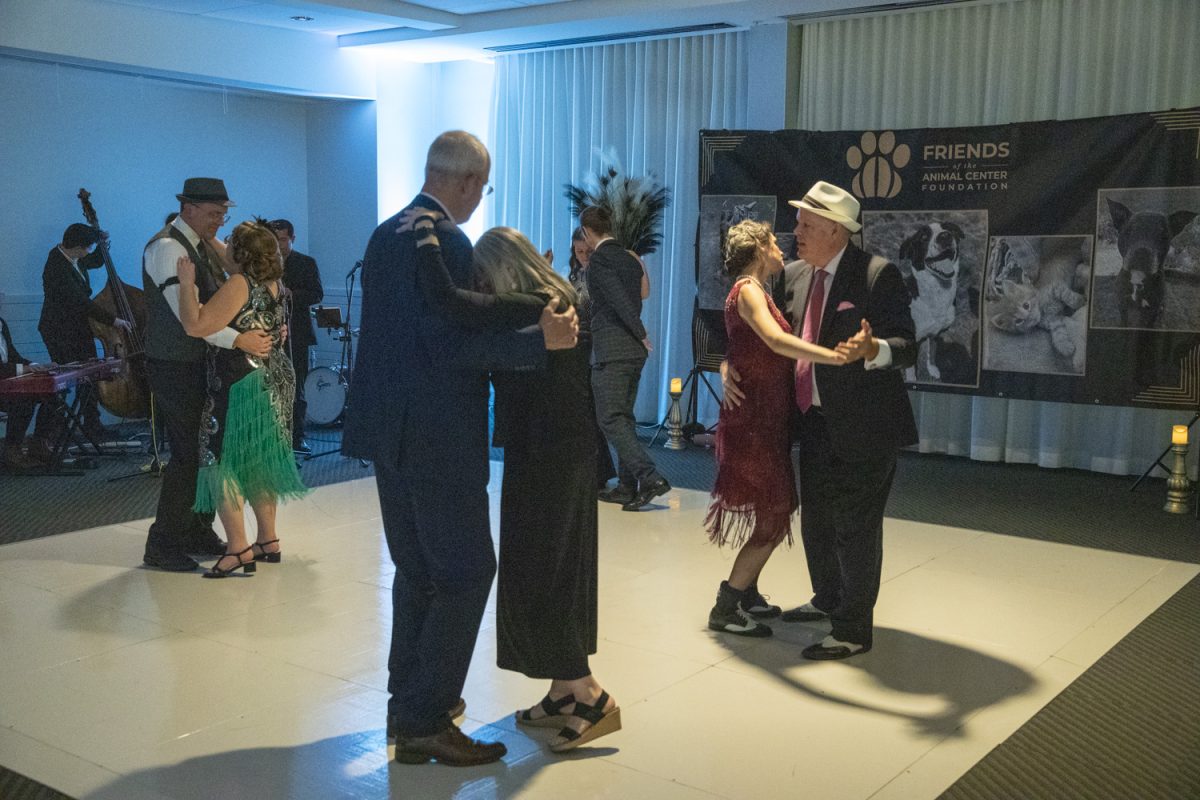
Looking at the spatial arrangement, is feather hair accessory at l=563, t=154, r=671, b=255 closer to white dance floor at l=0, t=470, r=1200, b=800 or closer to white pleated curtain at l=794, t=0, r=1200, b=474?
white pleated curtain at l=794, t=0, r=1200, b=474

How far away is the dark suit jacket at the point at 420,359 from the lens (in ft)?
9.37

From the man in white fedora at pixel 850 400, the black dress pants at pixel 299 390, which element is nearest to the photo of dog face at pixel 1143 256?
the man in white fedora at pixel 850 400

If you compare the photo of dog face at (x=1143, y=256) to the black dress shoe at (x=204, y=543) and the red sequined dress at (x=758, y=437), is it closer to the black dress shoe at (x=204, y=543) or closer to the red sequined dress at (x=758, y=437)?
the red sequined dress at (x=758, y=437)

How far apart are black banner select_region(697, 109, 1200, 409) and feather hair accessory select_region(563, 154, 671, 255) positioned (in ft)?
2.36

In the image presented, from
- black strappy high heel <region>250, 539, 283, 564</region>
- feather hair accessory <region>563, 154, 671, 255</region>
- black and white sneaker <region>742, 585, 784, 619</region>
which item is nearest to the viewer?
black and white sneaker <region>742, 585, 784, 619</region>

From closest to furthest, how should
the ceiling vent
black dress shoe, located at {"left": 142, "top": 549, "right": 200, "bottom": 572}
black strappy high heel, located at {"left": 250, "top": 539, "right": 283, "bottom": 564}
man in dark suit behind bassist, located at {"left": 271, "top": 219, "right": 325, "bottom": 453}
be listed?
1. black dress shoe, located at {"left": 142, "top": 549, "right": 200, "bottom": 572}
2. black strappy high heel, located at {"left": 250, "top": 539, "right": 283, "bottom": 564}
3. man in dark suit behind bassist, located at {"left": 271, "top": 219, "right": 325, "bottom": 453}
4. the ceiling vent

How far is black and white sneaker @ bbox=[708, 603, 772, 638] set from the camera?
4145mm

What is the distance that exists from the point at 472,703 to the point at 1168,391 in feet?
14.4

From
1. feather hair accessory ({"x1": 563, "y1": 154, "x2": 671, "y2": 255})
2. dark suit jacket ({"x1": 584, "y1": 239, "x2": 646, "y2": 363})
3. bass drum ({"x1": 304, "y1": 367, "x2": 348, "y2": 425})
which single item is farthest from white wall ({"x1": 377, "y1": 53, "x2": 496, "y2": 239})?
dark suit jacket ({"x1": 584, "y1": 239, "x2": 646, "y2": 363})

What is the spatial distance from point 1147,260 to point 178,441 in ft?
15.7

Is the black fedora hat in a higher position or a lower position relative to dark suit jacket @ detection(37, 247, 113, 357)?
higher

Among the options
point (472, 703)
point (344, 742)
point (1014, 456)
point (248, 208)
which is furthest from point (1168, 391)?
point (248, 208)

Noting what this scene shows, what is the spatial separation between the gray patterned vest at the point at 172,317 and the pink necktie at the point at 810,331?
2256 mm

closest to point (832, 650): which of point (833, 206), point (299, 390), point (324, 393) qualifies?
point (833, 206)
